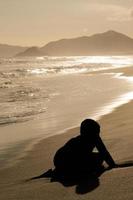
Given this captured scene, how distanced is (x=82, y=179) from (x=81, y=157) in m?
0.48

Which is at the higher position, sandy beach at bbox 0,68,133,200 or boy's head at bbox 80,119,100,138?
boy's head at bbox 80,119,100,138

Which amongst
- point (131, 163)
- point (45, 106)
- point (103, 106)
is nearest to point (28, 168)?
point (131, 163)

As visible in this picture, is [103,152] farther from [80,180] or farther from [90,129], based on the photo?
[80,180]

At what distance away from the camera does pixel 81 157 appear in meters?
6.38

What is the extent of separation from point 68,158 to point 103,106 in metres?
12.5

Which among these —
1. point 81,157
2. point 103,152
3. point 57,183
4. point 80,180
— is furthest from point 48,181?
point 103,152

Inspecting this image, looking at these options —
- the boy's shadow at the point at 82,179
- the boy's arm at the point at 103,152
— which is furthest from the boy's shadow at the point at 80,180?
the boy's arm at the point at 103,152

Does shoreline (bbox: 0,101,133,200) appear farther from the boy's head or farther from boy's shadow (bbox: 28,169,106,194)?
the boy's head

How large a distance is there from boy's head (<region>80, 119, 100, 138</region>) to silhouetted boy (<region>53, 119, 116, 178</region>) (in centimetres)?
4

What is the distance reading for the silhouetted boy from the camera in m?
6.29

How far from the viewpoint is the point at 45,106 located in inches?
804

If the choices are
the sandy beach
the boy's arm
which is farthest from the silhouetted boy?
the sandy beach

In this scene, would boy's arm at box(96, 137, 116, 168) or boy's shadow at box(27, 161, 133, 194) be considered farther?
boy's arm at box(96, 137, 116, 168)

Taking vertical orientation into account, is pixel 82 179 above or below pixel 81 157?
below
